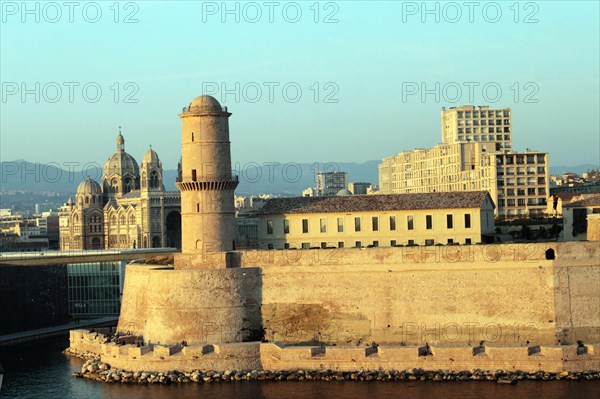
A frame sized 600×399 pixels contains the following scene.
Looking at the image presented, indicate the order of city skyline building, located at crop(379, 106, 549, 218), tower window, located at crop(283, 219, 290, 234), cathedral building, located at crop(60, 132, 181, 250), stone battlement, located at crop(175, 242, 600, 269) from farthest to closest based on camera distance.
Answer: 1. cathedral building, located at crop(60, 132, 181, 250)
2. city skyline building, located at crop(379, 106, 549, 218)
3. tower window, located at crop(283, 219, 290, 234)
4. stone battlement, located at crop(175, 242, 600, 269)

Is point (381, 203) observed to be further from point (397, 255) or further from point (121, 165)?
point (121, 165)

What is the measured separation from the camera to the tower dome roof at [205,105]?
59.3m

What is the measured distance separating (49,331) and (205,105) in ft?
73.6

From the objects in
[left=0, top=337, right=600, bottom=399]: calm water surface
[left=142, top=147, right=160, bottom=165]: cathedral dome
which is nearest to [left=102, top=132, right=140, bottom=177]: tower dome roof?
[left=142, top=147, right=160, bottom=165]: cathedral dome

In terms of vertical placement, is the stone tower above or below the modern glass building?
above

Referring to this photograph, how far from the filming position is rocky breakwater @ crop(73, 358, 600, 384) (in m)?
49.8

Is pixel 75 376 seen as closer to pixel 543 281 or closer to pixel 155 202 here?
pixel 543 281

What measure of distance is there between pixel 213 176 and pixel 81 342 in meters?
12.2

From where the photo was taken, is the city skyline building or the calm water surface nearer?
the calm water surface

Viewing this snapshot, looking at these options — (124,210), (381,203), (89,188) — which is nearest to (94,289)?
(381,203)

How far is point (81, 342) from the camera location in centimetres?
6231

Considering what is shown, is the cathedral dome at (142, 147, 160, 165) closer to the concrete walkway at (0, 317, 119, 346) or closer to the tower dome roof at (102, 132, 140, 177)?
the tower dome roof at (102, 132, 140, 177)

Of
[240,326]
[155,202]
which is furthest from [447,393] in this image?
[155,202]

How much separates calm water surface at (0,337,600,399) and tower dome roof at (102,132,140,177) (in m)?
106
